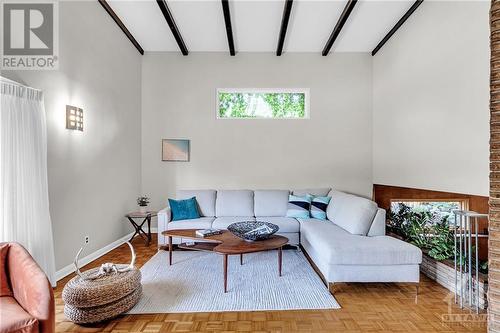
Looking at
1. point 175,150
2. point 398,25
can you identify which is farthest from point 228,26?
point 398,25

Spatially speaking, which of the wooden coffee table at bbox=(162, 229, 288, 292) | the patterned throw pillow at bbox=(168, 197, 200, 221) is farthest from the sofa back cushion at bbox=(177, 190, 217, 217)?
the wooden coffee table at bbox=(162, 229, 288, 292)

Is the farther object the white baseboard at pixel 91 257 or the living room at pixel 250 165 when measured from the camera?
the white baseboard at pixel 91 257

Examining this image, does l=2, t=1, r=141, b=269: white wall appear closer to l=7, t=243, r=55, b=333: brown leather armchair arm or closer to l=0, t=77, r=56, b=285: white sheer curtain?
l=0, t=77, r=56, b=285: white sheer curtain

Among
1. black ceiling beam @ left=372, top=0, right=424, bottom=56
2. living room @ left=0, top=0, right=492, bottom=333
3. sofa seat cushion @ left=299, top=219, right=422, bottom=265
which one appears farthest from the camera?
black ceiling beam @ left=372, top=0, right=424, bottom=56

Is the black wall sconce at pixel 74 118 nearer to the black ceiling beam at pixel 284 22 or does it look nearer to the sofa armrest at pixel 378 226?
the black ceiling beam at pixel 284 22

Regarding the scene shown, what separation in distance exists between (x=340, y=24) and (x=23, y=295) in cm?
489

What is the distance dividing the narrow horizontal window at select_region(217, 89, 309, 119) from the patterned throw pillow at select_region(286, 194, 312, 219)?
5.60 feet

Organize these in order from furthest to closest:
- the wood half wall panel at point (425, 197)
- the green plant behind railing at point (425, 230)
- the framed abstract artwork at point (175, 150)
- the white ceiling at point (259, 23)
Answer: the framed abstract artwork at point (175, 150), the white ceiling at point (259, 23), the wood half wall panel at point (425, 197), the green plant behind railing at point (425, 230)

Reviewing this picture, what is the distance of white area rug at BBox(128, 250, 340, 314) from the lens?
2.41 metres

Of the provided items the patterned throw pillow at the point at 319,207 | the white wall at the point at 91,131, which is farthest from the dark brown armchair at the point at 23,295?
the patterned throw pillow at the point at 319,207

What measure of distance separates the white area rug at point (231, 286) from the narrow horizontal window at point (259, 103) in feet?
8.96

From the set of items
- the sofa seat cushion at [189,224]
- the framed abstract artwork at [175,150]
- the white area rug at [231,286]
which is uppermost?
the framed abstract artwork at [175,150]

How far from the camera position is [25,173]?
8.02ft

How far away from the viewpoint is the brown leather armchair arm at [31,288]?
1503 mm
